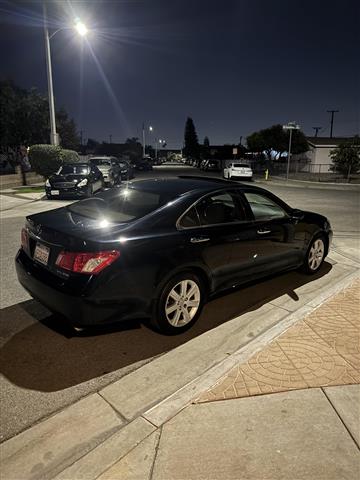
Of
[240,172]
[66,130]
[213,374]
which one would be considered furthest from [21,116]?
[213,374]

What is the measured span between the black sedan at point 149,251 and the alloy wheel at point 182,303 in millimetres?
11

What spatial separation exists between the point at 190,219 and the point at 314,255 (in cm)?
267

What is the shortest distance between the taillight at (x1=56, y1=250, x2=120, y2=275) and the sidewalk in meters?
1.02

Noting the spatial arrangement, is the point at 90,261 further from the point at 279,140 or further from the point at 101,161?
the point at 279,140

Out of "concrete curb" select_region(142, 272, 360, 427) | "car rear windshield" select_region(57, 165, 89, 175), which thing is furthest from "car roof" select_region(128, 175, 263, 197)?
"car rear windshield" select_region(57, 165, 89, 175)

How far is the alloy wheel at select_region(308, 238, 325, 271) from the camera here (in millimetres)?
5537

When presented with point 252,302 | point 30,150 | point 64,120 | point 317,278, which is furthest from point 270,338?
point 64,120

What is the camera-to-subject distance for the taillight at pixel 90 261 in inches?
124

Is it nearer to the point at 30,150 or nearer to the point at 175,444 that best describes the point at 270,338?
the point at 175,444

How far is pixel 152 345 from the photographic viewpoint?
366 centimetres

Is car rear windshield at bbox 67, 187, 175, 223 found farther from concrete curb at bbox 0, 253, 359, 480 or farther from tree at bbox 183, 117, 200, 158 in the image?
tree at bbox 183, 117, 200, 158

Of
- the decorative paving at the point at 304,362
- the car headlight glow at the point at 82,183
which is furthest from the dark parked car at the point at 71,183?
the decorative paving at the point at 304,362

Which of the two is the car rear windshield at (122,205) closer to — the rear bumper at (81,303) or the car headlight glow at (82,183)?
the rear bumper at (81,303)

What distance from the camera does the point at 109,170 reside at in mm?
19297
